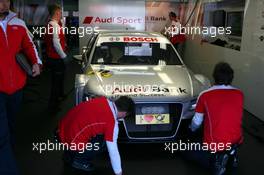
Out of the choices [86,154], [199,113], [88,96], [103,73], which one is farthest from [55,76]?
[199,113]

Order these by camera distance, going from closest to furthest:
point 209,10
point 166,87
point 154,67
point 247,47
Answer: point 166,87 → point 154,67 → point 247,47 → point 209,10

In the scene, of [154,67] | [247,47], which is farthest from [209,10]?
[154,67]

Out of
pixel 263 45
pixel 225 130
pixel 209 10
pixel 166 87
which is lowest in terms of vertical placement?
pixel 225 130

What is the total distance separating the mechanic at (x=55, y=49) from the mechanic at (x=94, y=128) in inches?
96.1

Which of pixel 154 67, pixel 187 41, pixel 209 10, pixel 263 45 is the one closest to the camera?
pixel 154 67

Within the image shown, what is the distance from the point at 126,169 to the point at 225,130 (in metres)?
1.13

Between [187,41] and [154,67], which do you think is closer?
[154,67]

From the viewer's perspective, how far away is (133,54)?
5102 mm

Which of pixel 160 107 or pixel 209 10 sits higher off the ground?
pixel 209 10

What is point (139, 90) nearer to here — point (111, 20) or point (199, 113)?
point (199, 113)

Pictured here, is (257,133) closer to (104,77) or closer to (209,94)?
(209,94)

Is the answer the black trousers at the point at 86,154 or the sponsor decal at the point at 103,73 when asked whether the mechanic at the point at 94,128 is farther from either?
the sponsor decal at the point at 103,73

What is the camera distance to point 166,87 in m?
4.03

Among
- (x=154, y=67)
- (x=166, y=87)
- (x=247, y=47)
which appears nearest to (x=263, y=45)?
(x=247, y=47)
